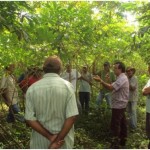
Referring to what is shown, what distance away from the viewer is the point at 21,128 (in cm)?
731

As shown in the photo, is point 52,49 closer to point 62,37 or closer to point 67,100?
point 62,37

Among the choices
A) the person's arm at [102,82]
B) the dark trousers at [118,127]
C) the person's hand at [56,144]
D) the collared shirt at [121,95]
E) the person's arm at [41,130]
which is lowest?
the dark trousers at [118,127]

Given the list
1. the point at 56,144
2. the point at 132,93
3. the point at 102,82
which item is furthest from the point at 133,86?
the point at 56,144

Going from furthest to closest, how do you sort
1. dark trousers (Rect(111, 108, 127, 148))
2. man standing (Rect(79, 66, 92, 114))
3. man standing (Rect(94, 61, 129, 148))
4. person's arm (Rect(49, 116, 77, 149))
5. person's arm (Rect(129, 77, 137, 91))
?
man standing (Rect(79, 66, 92, 114)) → person's arm (Rect(129, 77, 137, 91)) → dark trousers (Rect(111, 108, 127, 148)) → man standing (Rect(94, 61, 129, 148)) → person's arm (Rect(49, 116, 77, 149))

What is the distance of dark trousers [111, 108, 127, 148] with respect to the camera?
269 inches

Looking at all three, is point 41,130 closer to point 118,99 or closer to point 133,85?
point 118,99

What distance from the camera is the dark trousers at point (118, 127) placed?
6.84 m

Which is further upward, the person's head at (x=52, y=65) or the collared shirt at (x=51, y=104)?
the person's head at (x=52, y=65)

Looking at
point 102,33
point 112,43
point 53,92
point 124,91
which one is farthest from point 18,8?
point 112,43

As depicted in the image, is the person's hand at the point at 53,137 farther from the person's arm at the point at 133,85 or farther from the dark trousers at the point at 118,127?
the person's arm at the point at 133,85

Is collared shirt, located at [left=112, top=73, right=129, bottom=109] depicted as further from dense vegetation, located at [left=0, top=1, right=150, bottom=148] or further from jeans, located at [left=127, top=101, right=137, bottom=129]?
jeans, located at [left=127, top=101, right=137, bottom=129]

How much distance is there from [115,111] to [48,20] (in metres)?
2.37

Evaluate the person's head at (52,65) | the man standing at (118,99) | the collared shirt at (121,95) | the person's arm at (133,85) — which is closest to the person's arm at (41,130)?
the person's head at (52,65)

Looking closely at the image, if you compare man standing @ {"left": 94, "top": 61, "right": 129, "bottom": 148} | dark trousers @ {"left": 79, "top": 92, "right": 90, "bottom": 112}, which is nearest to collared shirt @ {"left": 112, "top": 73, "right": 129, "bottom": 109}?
man standing @ {"left": 94, "top": 61, "right": 129, "bottom": 148}
